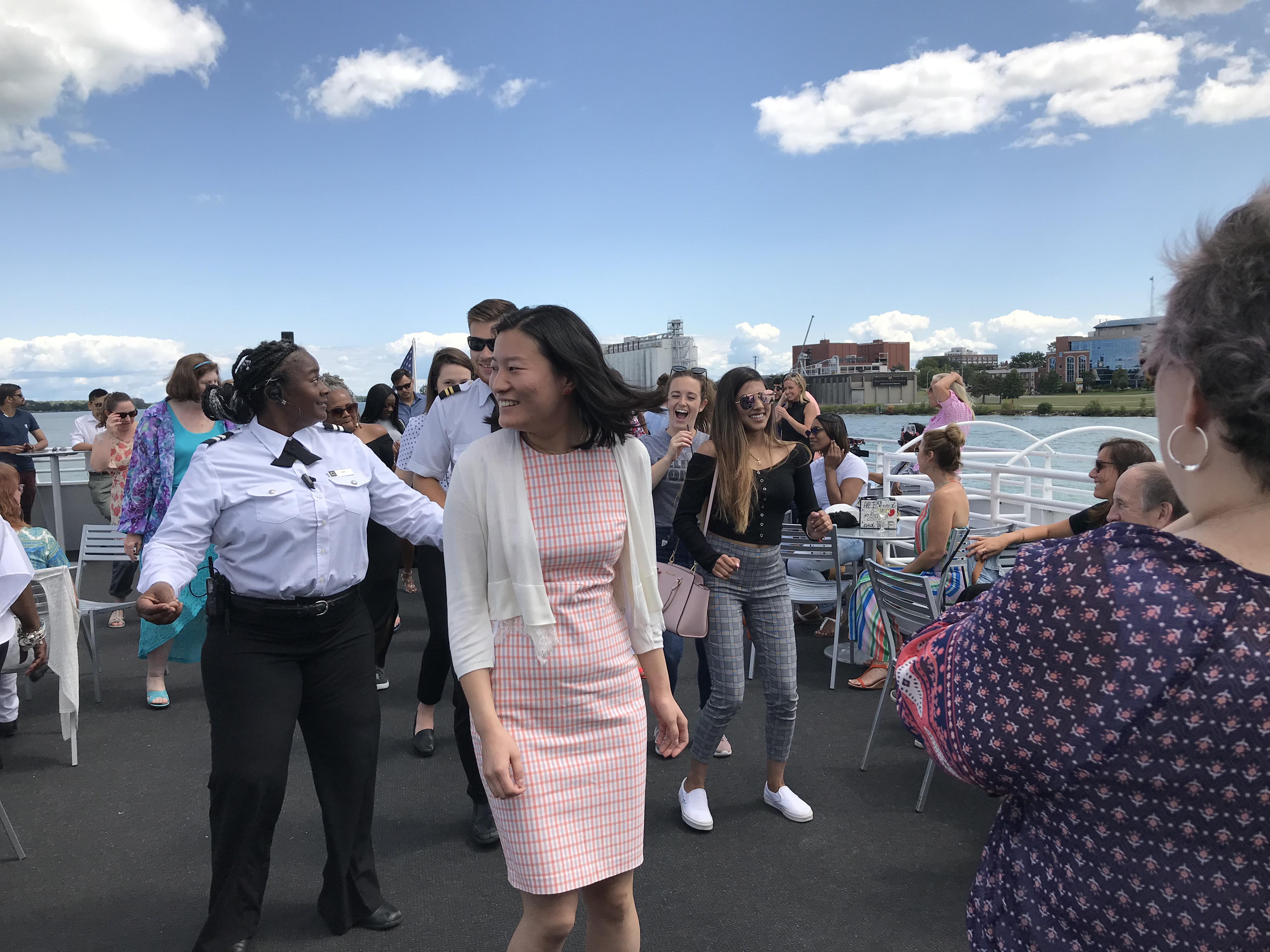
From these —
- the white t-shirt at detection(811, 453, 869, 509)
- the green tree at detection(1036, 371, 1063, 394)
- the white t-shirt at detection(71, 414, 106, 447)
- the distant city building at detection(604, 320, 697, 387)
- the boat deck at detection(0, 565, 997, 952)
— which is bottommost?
the boat deck at detection(0, 565, 997, 952)

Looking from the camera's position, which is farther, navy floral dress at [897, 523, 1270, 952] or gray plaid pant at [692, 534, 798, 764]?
gray plaid pant at [692, 534, 798, 764]

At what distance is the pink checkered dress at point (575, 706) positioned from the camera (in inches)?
72.1

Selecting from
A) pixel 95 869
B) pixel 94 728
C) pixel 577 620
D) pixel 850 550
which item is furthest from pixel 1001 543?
pixel 94 728

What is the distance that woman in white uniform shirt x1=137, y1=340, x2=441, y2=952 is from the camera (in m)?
2.41

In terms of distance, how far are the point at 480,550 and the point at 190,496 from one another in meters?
1.07

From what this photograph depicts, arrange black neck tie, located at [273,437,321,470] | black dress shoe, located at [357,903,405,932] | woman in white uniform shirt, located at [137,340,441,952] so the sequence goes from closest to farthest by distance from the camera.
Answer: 1. woman in white uniform shirt, located at [137,340,441,952]
2. black neck tie, located at [273,437,321,470]
3. black dress shoe, located at [357,903,405,932]

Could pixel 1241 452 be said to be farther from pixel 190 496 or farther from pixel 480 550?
pixel 190 496

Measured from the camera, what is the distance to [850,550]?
18.7 feet

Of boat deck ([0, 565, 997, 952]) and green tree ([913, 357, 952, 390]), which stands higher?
green tree ([913, 357, 952, 390])

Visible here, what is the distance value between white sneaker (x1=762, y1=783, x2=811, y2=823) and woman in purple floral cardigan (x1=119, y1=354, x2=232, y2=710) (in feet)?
9.44

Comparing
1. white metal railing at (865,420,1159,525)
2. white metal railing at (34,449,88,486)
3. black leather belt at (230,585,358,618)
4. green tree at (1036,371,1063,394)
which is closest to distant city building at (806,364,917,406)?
green tree at (1036,371,1063,394)

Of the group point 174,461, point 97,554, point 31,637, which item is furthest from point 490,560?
point 97,554

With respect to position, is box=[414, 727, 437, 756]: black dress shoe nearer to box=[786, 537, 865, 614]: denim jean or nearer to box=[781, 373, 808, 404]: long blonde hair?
box=[786, 537, 865, 614]: denim jean

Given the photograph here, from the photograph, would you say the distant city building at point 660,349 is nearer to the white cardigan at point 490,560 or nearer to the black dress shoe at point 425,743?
the black dress shoe at point 425,743
